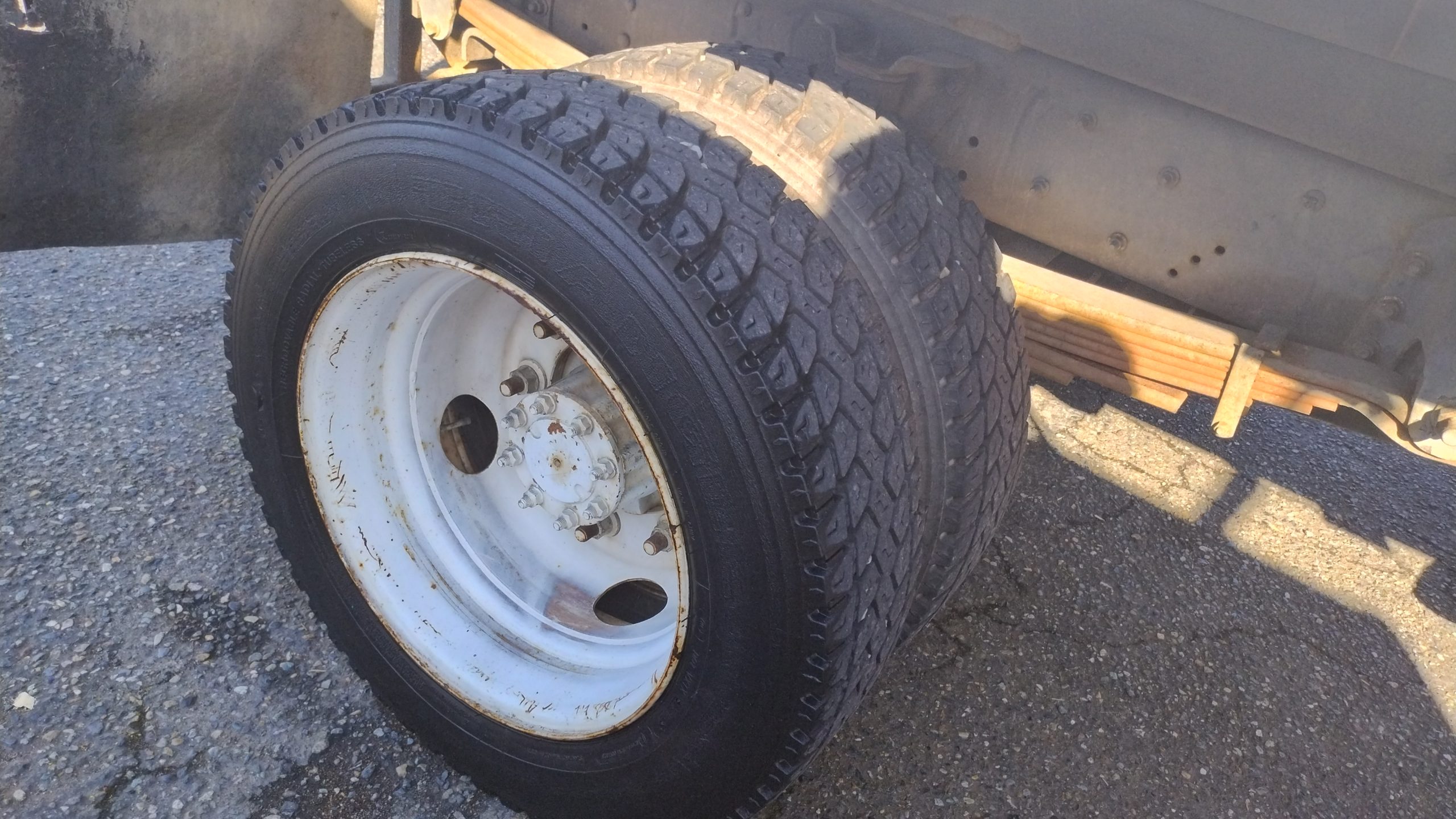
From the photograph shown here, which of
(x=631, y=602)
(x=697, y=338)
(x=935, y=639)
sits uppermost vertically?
(x=697, y=338)

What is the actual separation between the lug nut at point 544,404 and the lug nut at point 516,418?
36mm

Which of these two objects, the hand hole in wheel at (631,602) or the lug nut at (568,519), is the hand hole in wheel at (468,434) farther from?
the hand hole in wheel at (631,602)

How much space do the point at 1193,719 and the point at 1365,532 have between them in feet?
4.06

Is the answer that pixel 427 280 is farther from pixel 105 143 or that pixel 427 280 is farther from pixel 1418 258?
pixel 105 143

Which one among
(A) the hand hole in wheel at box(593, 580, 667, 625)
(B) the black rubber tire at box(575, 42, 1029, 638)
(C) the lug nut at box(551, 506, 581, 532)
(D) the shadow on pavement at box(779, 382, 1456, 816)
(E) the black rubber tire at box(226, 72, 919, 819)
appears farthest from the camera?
(D) the shadow on pavement at box(779, 382, 1456, 816)

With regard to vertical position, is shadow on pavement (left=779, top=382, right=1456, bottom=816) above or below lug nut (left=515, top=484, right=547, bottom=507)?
below

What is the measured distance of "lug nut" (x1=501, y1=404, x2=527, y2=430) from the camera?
6.54ft

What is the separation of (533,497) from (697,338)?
0.70 metres

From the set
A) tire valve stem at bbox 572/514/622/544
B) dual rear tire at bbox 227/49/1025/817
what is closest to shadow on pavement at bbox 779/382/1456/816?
dual rear tire at bbox 227/49/1025/817

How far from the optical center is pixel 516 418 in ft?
6.59

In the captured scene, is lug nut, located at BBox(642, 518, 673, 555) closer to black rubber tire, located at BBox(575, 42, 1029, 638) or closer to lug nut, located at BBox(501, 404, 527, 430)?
lug nut, located at BBox(501, 404, 527, 430)

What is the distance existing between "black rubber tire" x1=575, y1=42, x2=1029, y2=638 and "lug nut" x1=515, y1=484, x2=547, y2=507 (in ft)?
2.41

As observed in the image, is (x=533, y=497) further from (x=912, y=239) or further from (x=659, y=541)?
(x=912, y=239)

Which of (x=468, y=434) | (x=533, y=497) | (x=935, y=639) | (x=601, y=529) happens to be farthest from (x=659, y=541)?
(x=935, y=639)
